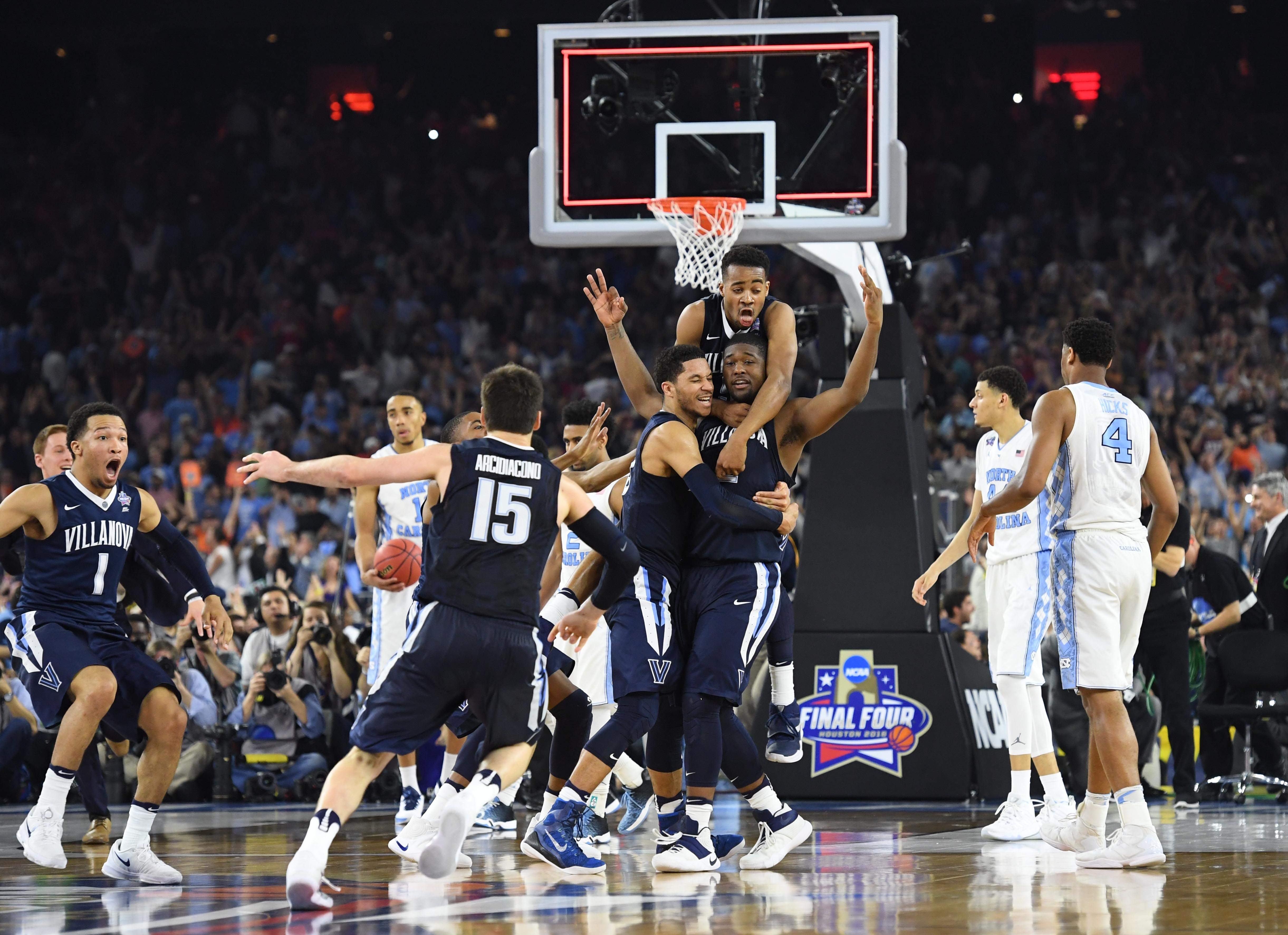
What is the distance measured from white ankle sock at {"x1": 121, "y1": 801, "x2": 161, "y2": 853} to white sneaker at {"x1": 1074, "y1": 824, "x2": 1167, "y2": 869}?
4199mm

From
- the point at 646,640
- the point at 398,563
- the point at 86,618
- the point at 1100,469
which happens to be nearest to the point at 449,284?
the point at 398,563

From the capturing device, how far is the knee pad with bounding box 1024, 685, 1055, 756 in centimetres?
852

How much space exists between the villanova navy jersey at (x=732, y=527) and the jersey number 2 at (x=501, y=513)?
4.31ft

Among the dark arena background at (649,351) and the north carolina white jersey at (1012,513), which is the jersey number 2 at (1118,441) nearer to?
the north carolina white jersey at (1012,513)

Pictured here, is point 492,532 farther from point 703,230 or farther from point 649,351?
point 649,351

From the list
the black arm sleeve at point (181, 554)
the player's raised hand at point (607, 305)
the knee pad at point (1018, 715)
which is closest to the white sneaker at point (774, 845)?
the knee pad at point (1018, 715)

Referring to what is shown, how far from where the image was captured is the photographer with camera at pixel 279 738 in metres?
12.1

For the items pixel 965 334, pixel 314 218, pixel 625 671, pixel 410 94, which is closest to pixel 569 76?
pixel 625 671

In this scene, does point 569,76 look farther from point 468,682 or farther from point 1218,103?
point 1218,103

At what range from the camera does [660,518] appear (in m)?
7.14

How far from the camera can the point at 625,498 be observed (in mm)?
7336

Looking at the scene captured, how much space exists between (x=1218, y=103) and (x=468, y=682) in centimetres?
2173

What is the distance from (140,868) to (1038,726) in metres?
4.82

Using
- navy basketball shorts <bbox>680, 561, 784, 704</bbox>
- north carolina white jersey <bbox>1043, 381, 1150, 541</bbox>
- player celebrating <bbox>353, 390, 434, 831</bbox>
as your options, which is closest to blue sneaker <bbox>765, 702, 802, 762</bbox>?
navy basketball shorts <bbox>680, 561, 784, 704</bbox>
